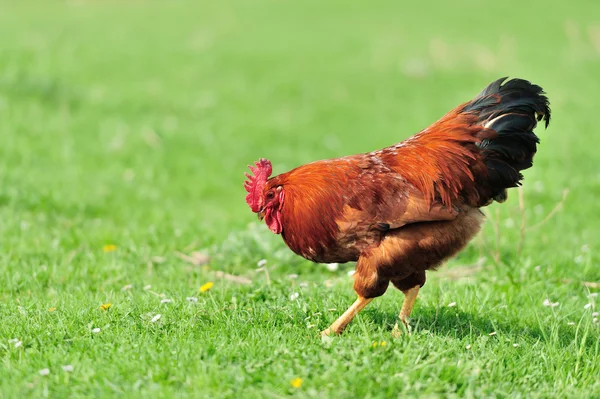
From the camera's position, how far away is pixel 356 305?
4.88 metres

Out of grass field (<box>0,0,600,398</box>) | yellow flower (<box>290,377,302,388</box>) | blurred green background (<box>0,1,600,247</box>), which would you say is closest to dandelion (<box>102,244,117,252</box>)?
grass field (<box>0,0,600,398</box>)

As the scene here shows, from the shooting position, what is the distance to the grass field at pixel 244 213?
4.26 metres

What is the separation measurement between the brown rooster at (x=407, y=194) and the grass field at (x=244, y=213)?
0.48m

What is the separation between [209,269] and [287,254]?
2.60 ft

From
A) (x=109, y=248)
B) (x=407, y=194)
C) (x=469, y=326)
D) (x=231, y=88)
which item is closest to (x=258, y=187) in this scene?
(x=407, y=194)

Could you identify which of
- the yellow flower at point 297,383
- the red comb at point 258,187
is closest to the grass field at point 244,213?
the yellow flower at point 297,383

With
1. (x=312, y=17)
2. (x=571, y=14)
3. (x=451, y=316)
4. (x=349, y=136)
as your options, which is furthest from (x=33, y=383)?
(x=571, y=14)

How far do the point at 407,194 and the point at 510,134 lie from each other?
83 cm

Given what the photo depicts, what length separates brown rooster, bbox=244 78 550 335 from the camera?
4812 mm

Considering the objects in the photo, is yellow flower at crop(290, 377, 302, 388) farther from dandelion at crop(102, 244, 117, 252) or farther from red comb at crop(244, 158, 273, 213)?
dandelion at crop(102, 244, 117, 252)

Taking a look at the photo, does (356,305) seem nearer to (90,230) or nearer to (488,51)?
(90,230)

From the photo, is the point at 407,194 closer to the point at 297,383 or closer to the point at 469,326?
the point at 469,326

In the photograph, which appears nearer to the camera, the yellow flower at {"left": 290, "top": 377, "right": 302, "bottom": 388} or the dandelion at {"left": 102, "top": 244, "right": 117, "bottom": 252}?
the yellow flower at {"left": 290, "top": 377, "right": 302, "bottom": 388}

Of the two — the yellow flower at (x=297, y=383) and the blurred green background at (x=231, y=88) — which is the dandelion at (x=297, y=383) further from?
the blurred green background at (x=231, y=88)
